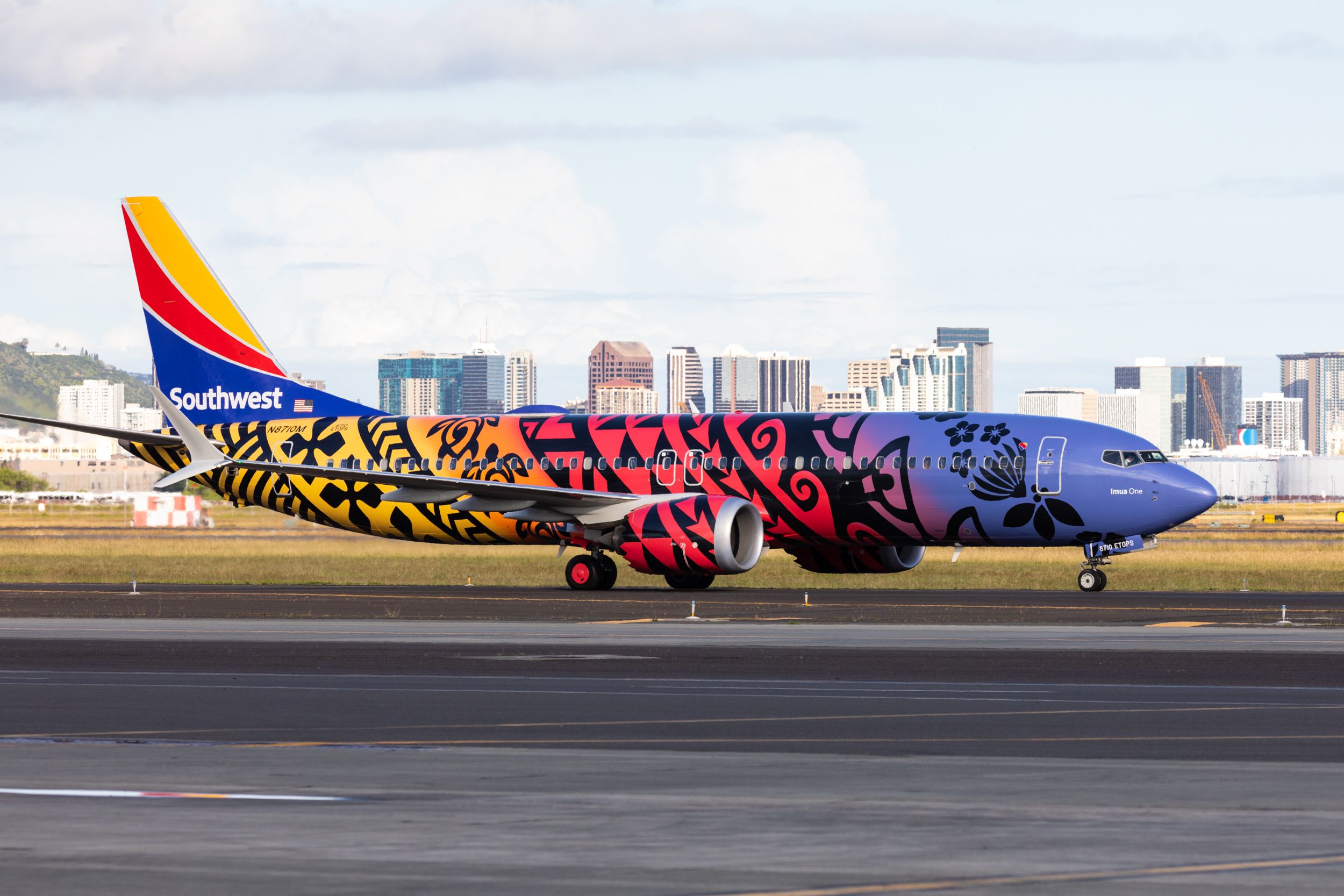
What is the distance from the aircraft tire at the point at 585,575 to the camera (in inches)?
1935

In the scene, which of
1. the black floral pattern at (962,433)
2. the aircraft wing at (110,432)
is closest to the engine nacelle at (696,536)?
the black floral pattern at (962,433)

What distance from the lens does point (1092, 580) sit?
4531 centimetres

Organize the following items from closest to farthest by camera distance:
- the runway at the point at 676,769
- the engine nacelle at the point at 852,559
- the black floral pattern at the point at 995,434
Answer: the runway at the point at 676,769 → the black floral pattern at the point at 995,434 → the engine nacelle at the point at 852,559

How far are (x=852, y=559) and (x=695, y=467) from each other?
4727 mm

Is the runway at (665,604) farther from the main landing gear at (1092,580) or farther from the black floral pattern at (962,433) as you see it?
the black floral pattern at (962,433)

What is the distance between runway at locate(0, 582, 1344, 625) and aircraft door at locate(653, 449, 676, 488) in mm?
2727

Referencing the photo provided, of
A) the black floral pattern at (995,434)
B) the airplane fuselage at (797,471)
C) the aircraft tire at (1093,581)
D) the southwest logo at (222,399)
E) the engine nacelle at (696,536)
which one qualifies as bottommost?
the aircraft tire at (1093,581)

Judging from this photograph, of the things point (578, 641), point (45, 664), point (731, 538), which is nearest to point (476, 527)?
point (731, 538)

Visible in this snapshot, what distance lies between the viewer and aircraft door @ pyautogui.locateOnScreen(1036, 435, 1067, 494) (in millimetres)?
45656

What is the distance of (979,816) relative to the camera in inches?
499

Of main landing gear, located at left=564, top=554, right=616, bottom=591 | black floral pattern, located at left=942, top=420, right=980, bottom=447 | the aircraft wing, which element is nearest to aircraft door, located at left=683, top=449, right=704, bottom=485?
main landing gear, located at left=564, top=554, right=616, bottom=591

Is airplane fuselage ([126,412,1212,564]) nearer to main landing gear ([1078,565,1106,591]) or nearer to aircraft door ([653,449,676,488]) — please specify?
aircraft door ([653,449,676,488])

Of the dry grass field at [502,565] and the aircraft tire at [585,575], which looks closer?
the aircraft tire at [585,575]

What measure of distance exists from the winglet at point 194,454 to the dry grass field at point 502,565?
12.7 ft
